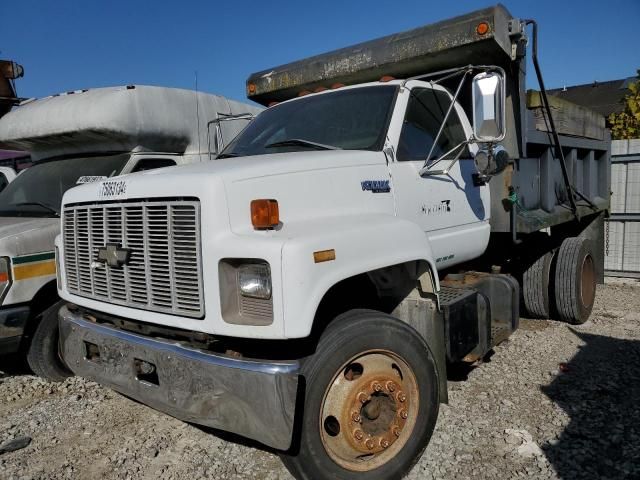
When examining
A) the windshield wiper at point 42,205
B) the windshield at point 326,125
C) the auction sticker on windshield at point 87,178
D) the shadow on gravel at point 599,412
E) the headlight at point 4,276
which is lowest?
the shadow on gravel at point 599,412

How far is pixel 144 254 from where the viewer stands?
2906mm

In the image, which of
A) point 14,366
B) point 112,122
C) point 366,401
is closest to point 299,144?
point 366,401

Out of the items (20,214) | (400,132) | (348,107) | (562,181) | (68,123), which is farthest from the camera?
(562,181)

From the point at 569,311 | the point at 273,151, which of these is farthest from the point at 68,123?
the point at 569,311

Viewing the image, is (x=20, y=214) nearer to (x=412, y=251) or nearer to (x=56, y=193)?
(x=56, y=193)

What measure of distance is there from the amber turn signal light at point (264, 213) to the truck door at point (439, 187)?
3.78ft

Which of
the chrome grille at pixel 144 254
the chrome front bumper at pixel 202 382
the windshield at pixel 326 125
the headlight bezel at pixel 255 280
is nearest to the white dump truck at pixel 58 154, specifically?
the windshield at pixel 326 125

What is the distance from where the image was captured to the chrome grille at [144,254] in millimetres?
2719

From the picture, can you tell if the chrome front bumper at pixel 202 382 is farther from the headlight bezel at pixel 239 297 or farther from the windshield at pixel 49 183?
the windshield at pixel 49 183

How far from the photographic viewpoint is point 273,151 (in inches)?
150

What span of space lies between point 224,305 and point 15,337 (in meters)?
2.71

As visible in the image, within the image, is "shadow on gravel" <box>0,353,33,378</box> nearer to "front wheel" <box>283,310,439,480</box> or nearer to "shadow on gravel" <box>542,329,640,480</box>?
"front wheel" <box>283,310,439,480</box>

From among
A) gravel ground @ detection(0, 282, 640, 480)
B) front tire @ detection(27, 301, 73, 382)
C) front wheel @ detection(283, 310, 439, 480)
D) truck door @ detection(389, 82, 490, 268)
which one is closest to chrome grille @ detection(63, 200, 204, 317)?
front wheel @ detection(283, 310, 439, 480)

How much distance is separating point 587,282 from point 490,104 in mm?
3942
